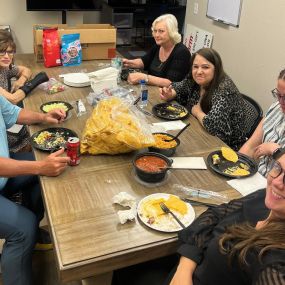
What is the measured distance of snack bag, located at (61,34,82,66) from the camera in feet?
8.96

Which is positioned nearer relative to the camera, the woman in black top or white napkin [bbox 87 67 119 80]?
the woman in black top

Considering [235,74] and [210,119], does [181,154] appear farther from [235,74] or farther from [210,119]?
[235,74]

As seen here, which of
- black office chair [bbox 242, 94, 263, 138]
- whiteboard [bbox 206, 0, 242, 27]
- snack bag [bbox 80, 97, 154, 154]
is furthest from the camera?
whiteboard [bbox 206, 0, 242, 27]

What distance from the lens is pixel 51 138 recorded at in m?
1.67

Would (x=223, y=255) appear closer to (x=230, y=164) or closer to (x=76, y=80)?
(x=230, y=164)

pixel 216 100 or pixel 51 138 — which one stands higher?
pixel 216 100

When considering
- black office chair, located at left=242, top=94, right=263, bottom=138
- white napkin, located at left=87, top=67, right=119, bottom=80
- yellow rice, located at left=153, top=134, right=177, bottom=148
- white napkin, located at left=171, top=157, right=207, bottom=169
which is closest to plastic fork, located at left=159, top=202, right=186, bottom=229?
white napkin, located at left=171, top=157, right=207, bottom=169

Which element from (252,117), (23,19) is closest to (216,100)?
(252,117)

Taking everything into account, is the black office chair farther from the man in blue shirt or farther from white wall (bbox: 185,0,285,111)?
the man in blue shirt

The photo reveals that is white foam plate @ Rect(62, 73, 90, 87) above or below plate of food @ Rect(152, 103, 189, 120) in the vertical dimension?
above

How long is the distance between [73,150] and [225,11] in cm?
251

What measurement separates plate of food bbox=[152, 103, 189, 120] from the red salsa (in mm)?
532

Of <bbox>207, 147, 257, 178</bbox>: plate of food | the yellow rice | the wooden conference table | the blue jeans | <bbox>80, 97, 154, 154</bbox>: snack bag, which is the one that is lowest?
the blue jeans

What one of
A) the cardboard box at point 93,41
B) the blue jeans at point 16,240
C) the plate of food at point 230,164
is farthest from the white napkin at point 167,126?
the cardboard box at point 93,41
